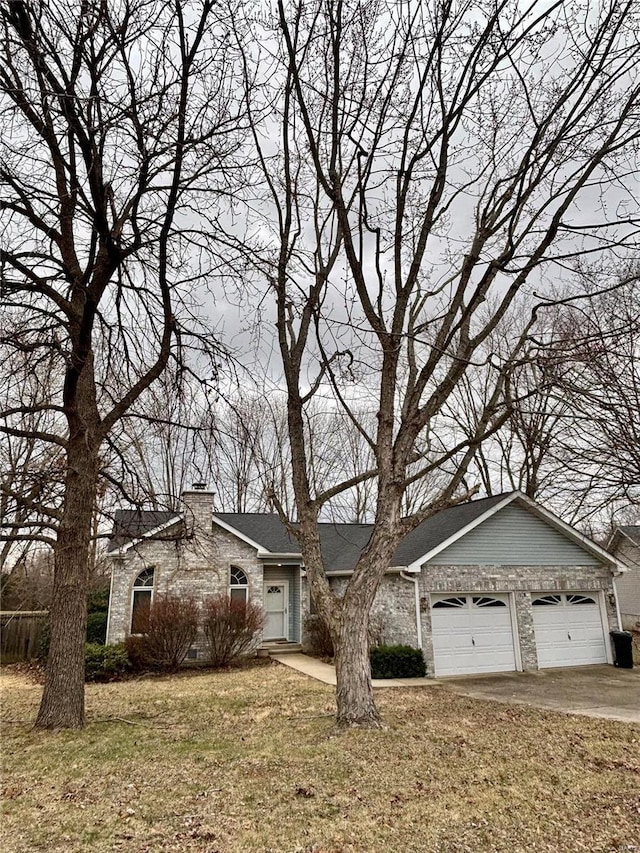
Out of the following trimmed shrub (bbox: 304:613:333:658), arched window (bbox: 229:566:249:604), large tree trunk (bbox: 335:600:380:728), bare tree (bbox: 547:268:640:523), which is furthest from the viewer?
arched window (bbox: 229:566:249:604)

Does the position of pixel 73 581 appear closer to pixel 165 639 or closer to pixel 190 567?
pixel 165 639

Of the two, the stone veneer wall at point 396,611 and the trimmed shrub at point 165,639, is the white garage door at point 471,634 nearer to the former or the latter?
the stone veneer wall at point 396,611

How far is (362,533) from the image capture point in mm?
18109

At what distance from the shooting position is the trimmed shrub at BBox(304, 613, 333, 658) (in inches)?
575

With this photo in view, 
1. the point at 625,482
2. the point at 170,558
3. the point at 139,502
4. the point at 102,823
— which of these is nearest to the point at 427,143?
the point at 625,482

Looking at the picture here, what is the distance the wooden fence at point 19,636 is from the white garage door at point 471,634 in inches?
418

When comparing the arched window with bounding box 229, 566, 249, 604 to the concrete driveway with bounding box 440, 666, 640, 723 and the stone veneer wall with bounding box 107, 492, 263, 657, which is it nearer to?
the stone veneer wall with bounding box 107, 492, 263, 657

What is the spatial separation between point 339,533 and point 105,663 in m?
6.16

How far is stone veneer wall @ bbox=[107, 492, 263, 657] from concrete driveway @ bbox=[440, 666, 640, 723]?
21.0ft

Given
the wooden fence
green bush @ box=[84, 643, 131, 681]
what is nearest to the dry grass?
green bush @ box=[84, 643, 131, 681]

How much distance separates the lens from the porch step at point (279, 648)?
15134 mm

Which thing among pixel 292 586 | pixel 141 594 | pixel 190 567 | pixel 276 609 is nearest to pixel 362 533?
pixel 292 586

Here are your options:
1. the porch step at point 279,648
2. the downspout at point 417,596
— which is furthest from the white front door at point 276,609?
the downspout at point 417,596

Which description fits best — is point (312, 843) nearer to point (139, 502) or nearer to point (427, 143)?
point (139, 502)
